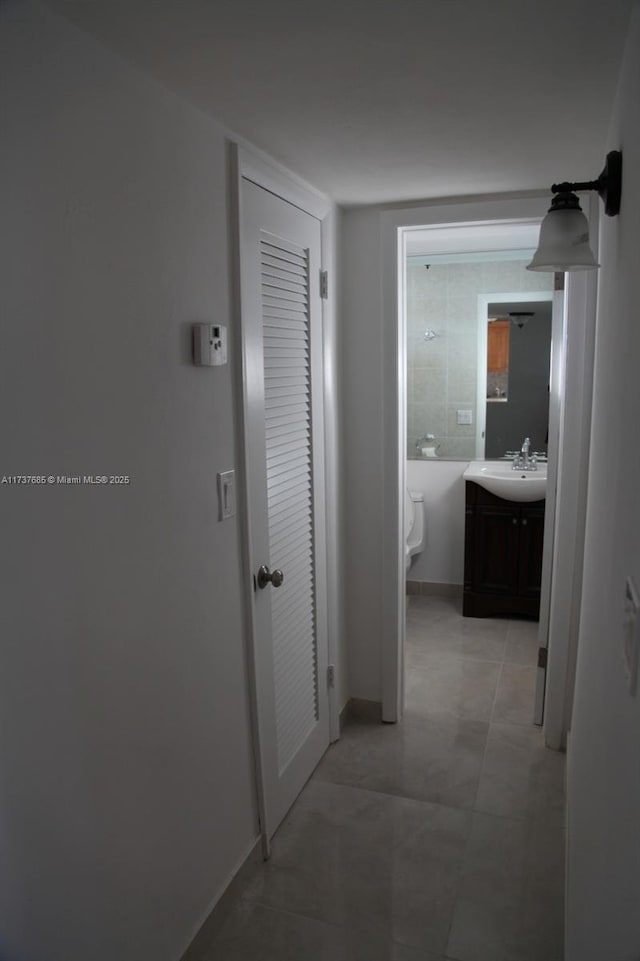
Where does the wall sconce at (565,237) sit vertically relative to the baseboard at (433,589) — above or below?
above

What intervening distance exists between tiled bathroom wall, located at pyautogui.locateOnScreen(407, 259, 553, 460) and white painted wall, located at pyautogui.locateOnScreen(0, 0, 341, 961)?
2.71 metres

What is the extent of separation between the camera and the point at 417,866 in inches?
83.9

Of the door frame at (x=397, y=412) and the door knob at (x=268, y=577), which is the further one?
the door frame at (x=397, y=412)

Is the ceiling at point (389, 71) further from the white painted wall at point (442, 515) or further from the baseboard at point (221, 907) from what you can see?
the white painted wall at point (442, 515)

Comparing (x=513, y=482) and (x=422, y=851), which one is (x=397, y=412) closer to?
(x=513, y=482)

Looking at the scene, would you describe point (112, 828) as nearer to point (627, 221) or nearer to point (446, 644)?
point (627, 221)

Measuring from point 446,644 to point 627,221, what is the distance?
294 centimetres

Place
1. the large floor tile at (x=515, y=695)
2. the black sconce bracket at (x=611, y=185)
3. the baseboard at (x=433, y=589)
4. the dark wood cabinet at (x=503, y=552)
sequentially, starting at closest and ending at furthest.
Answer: the black sconce bracket at (x=611, y=185) → the large floor tile at (x=515, y=695) → the dark wood cabinet at (x=503, y=552) → the baseboard at (x=433, y=589)

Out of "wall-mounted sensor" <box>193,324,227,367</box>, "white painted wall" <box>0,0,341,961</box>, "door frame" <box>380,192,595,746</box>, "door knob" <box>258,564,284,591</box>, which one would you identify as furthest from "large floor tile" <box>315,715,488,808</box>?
"wall-mounted sensor" <box>193,324,227,367</box>

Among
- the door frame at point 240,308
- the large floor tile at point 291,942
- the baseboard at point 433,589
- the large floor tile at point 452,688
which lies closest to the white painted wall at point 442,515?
the baseboard at point 433,589

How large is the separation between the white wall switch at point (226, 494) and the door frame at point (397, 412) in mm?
1049

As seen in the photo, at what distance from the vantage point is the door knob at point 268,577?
2084 mm

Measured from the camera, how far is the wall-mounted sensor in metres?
1.69

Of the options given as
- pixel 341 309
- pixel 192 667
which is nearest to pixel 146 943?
pixel 192 667
